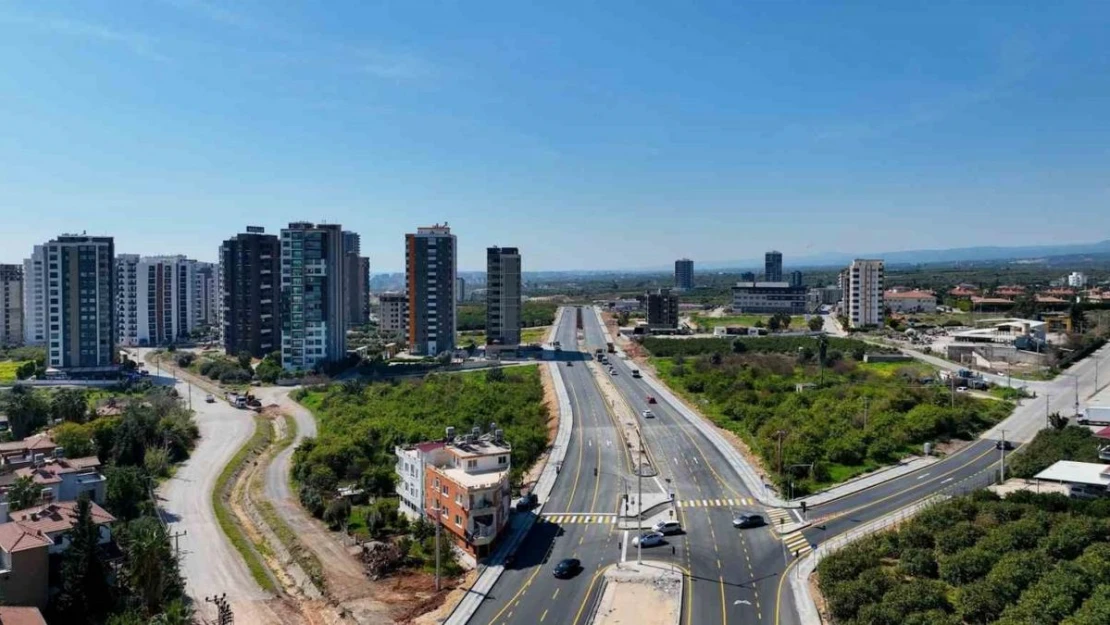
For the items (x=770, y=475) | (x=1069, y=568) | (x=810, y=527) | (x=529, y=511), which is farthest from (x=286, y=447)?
(x=1069, y=568)

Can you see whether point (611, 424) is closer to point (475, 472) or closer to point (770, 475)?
point (770, 475)

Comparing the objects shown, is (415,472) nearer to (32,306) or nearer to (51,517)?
(51,517)

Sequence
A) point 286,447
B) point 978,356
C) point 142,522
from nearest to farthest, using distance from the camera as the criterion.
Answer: point 142,522
point 286,447
point 978,356

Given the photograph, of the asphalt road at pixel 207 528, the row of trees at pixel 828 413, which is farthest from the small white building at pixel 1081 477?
the asphalt road at pixel 207 528

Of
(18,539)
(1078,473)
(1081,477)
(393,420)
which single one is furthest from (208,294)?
(1081,477)

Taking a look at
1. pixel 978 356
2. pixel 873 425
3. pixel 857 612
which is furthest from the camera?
pixel 978 356

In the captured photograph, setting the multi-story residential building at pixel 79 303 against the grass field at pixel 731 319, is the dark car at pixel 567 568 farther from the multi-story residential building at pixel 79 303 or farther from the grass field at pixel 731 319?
the grass field at pixel 731 319
